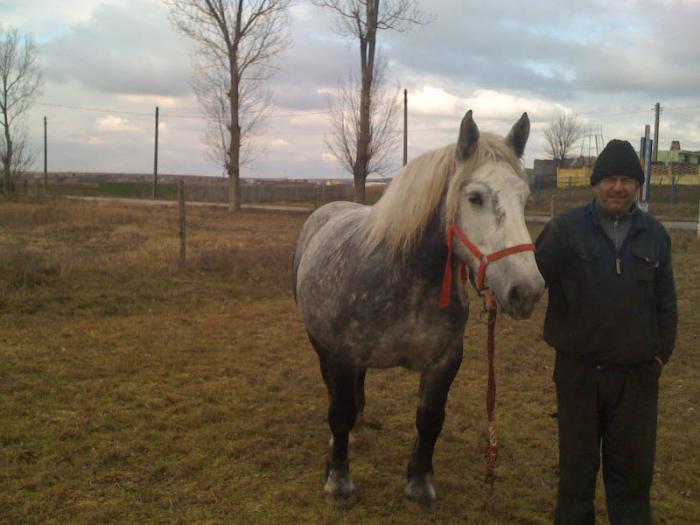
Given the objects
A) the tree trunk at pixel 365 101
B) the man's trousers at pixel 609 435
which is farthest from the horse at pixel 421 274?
the tree trunk at pixel 365 101

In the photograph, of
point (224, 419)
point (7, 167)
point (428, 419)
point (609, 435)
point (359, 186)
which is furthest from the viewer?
point (7, 167)

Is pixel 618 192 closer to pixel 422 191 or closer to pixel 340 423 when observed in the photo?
pixel 422 191

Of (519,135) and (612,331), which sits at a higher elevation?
(519,135)

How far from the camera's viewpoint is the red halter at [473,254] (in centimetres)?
212

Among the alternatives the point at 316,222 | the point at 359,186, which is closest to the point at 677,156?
the point at 359,186

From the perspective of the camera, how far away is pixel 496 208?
2221mm

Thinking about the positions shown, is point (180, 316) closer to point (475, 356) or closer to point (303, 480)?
point (475, 356)

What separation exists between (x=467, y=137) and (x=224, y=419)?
9.45 ft

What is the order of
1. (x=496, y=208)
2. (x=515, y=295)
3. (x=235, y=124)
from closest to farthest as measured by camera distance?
(x=515, y=295), (x=496, y=208), (x=235, y=124)

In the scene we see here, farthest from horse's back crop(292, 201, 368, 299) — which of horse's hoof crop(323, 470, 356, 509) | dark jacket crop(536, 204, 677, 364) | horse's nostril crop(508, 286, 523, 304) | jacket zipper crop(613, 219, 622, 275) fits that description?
horse's nostril crop(508, 286, 523, 304)

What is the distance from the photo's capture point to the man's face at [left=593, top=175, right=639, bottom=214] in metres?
2.38

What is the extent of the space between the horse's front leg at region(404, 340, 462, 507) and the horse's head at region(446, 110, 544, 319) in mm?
706

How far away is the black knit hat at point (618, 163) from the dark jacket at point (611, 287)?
0.17 meters

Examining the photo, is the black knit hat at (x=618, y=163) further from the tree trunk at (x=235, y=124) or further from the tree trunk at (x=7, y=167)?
the tree trunk at (x=7, y=167)
